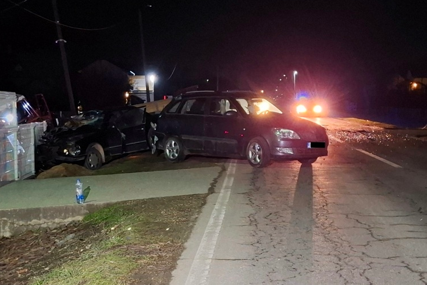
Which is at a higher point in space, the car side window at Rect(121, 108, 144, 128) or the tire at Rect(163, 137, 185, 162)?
the car side window at Rect(121, 108, 144, 128)

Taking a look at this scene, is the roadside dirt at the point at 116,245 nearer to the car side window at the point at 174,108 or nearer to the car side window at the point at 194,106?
the car side window at the point at 194,106

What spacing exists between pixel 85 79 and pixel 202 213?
45.0m

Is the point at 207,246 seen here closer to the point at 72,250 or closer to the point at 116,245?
the point at 116,245

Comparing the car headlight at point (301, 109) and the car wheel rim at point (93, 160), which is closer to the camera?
the car wheel rim at point (93, 160)

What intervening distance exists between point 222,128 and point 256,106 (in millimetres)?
994

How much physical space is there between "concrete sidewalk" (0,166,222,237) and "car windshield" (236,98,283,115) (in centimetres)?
164

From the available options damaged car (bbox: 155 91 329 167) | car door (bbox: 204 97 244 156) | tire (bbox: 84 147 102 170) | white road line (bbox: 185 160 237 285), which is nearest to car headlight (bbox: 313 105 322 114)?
damaged car (bbox: 155 91 329 167)

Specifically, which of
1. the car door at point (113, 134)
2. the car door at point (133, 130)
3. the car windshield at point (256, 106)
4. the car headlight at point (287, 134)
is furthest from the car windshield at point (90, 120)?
the car headlight at point (287, 134)

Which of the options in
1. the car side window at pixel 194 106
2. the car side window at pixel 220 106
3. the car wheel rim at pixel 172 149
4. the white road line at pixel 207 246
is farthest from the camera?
the car wheel rim at pixel 172 149

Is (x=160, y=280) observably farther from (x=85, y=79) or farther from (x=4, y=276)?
(x=85, y=79)

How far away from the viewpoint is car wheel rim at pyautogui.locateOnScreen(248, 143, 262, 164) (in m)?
11.0

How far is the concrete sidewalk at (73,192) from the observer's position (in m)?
8.16

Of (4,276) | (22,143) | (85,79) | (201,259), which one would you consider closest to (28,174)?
(22,143)

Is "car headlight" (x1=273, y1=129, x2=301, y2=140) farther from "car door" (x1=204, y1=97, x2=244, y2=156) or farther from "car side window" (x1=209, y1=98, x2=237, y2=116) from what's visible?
"car side window" (x1=209, y1=98, x2=237, y2=116)
